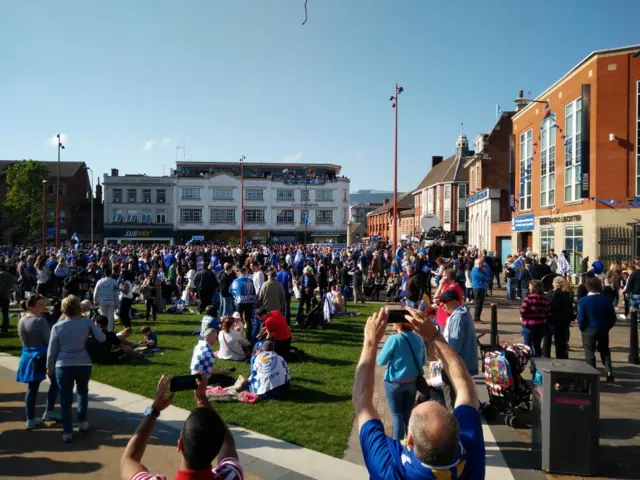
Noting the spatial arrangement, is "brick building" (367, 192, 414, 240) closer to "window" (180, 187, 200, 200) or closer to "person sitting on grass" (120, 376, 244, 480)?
"window" (180, 187, 200, 200)

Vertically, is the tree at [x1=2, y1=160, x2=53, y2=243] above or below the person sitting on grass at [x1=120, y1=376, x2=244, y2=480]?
above

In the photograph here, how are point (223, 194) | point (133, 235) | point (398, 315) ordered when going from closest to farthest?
1. point (398, 315)
2. point (133, 235)
3. point (223, 194)

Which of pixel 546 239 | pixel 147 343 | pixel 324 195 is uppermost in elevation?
pixel 324 195

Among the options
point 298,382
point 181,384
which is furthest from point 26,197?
point 181,384

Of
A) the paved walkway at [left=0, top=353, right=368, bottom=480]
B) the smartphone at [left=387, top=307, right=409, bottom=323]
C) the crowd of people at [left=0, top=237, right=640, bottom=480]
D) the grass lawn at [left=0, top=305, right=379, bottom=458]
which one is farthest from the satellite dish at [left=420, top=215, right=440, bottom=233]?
the smartphone at [left=387, top=307, right=409, bottom=323]

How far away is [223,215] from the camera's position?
205 ft

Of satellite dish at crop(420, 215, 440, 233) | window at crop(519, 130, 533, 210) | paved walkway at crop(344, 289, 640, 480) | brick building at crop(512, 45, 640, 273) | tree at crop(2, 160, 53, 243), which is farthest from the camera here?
tree at crop(2, 160, 53, 243)

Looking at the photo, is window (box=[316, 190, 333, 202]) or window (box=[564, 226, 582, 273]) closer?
window (box=[564, 226, 582, 273])

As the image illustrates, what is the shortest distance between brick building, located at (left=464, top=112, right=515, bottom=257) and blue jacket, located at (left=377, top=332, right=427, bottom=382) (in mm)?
34718

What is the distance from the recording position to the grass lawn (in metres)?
6.22

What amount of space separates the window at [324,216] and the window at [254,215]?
7.42 metres

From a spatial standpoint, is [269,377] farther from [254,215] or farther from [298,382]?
[254,215]

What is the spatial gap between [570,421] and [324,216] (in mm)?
58794

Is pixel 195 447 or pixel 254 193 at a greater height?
pixel 254 193
